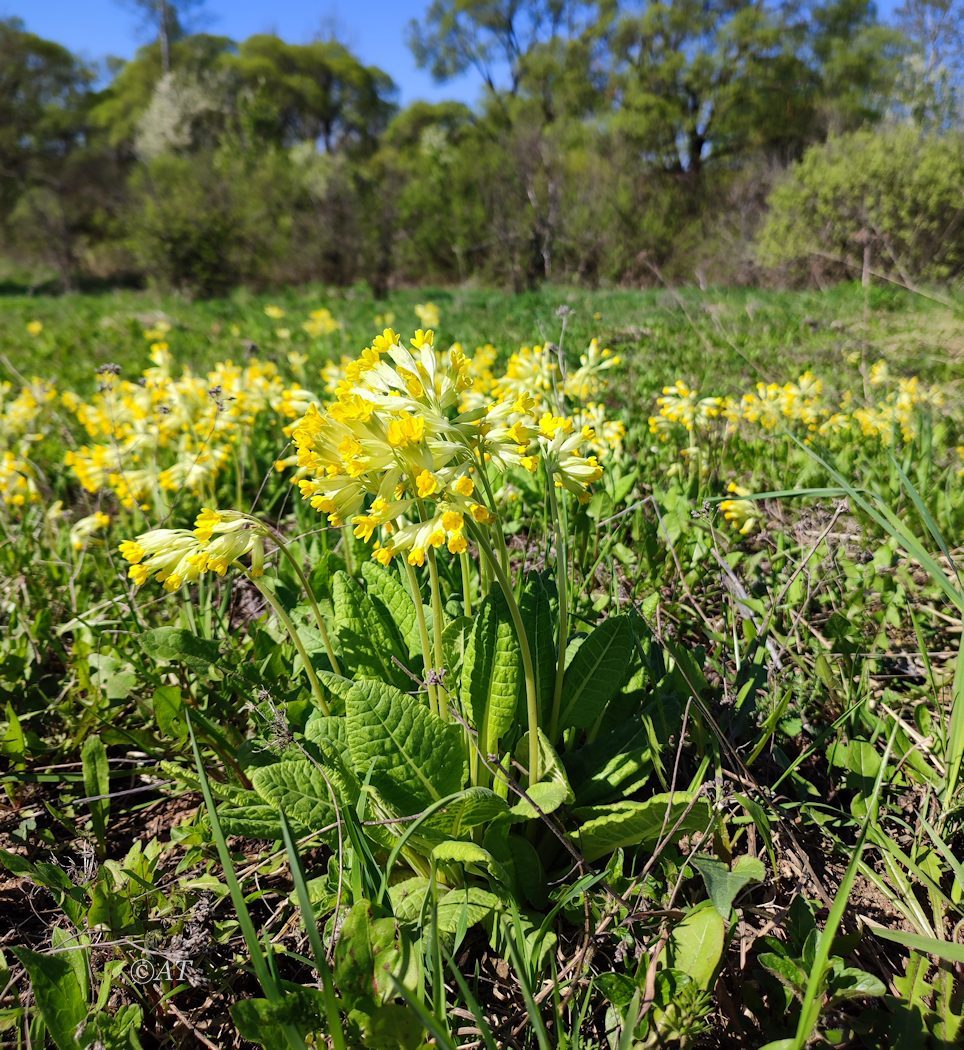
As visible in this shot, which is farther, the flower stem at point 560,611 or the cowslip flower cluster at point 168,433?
the cowslip flower cluster at point 168,433

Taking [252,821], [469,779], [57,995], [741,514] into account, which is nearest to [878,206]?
[741,514]

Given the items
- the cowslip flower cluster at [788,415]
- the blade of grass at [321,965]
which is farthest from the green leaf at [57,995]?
the cowslip flower cluster at [788,415]

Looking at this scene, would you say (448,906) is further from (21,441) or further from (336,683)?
(21,441)

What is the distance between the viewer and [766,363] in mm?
5820

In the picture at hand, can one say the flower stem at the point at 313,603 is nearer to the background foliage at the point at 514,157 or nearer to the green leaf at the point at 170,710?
the green leaf at the point at 170,710

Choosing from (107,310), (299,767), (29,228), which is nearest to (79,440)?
(299,767)

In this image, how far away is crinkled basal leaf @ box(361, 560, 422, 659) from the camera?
5.37ft

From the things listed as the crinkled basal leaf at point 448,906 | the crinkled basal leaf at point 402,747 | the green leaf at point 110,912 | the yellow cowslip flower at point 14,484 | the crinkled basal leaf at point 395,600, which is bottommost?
the crinkled basal leaf at point 448,906

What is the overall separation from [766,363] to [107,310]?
12.6m

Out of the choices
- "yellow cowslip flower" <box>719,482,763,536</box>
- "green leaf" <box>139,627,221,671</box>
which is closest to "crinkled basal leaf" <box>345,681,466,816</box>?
"green leaf" <box>139,627,221,671</box>

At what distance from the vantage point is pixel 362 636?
1.54 m

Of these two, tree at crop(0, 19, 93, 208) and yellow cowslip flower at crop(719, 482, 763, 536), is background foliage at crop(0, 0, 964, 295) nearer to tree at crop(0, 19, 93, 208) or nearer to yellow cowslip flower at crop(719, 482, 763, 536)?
tree at crop(0, 19, 93, 208)

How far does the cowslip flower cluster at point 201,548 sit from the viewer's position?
1.25 m

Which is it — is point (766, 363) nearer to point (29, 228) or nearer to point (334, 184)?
point (334, 184)
